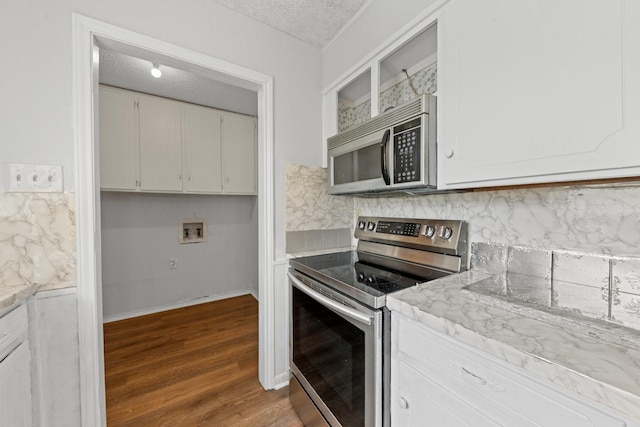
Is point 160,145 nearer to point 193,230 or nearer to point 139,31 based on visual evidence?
point 193,230

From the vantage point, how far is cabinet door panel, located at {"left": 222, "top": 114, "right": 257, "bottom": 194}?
3021 millimetres

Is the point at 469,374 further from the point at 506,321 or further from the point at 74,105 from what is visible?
the point at 74,105

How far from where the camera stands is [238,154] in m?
3.10

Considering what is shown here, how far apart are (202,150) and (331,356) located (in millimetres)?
2577

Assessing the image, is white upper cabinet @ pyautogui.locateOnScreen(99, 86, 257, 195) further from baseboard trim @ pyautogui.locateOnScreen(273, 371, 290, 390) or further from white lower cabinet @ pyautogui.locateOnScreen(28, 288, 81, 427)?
baseboard trim @ pyautogui.locateOnScreen(273, 371, 290, 390)

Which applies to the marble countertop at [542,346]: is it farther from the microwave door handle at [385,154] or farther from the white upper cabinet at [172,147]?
the white upper cabinet at [172,147]

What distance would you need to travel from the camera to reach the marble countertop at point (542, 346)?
48cm

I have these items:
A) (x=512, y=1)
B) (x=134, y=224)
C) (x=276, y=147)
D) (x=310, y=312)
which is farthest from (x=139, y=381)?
(x=512, y=1)

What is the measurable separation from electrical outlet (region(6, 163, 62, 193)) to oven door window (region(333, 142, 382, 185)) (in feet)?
4.46

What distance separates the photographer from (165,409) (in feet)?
5.01

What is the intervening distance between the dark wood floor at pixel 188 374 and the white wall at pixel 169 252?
0.28 meters

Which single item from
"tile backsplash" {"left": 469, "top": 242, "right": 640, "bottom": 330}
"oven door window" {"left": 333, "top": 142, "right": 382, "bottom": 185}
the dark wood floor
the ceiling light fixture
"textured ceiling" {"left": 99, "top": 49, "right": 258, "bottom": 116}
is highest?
"textured ceiling" {"left": 99, "top": 49, "right": 258, "bottom": 116}

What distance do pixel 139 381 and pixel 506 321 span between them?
2264mm

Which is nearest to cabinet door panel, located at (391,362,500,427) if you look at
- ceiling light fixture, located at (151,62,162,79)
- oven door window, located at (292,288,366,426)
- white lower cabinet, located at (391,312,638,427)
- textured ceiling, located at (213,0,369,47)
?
white lower cabinet, located at (391,312,638,427)
